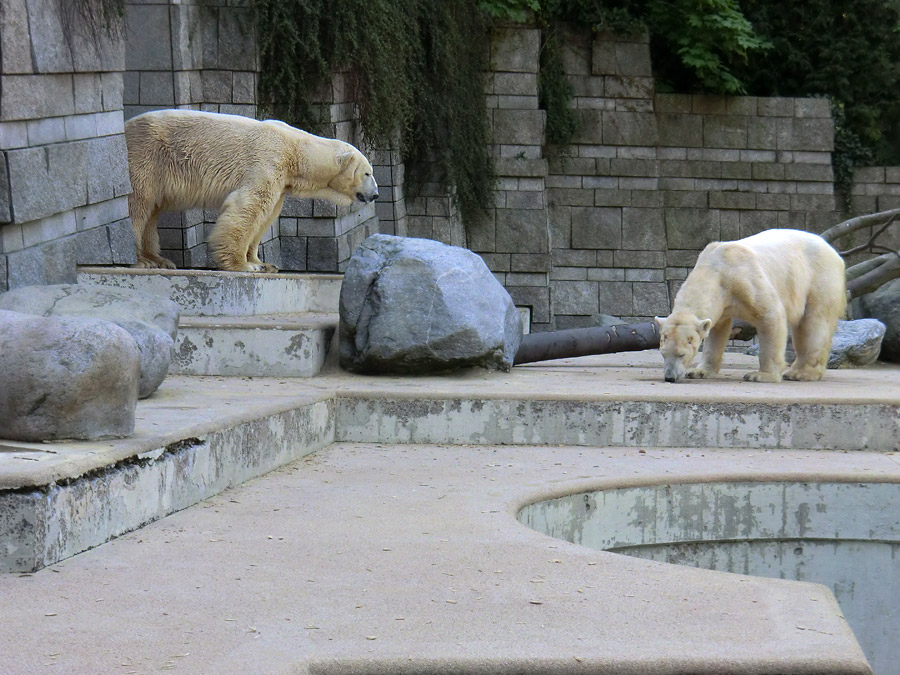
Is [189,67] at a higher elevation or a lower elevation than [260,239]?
higher

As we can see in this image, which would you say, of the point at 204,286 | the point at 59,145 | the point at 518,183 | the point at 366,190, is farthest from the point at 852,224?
the point at 59,145

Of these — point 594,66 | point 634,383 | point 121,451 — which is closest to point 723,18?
point 594,66

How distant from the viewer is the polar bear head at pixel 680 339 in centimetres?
636

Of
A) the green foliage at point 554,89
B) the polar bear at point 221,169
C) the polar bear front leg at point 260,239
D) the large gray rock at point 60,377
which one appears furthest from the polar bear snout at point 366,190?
the green foliage at point 554,89

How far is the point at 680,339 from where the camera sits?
6355 millimetres

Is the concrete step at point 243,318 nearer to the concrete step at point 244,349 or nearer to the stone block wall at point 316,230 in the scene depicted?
the concrete step at point 244,349

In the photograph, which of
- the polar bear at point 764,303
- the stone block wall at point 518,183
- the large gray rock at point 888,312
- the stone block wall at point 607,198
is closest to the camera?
the polar bear at point 764,303

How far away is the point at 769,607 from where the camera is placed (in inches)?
123

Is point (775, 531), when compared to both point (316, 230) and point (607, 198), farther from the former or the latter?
point (607, 198)

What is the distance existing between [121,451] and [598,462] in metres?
2.42

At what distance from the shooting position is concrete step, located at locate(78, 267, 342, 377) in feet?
20.7

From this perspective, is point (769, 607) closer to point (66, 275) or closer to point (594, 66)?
point (66, 275)

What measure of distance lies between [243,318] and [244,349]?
56cm

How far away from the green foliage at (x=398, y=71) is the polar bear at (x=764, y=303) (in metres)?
4.25
